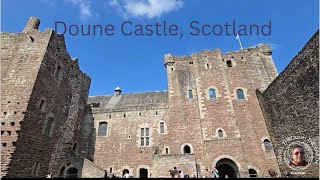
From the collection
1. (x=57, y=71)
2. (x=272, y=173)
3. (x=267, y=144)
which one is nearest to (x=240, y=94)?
(x=267, y=144)

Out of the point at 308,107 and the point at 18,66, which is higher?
the point at 18,66

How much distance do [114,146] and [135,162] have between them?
2.57 metres

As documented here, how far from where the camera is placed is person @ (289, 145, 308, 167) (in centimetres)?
1355

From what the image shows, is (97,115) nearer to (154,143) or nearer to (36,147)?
(154,143)

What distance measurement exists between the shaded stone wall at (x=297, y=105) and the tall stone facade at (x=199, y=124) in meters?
1.37

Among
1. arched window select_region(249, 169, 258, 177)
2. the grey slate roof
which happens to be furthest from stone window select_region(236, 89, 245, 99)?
the grey slate roof

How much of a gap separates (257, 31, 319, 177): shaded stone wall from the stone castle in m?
0.07

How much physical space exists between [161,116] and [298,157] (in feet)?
36.4

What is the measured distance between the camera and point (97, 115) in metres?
21.4

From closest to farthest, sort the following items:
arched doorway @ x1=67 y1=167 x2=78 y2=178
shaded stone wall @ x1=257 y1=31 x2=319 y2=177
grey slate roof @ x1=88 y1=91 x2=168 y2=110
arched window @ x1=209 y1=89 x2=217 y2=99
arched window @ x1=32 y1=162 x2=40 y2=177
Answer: shaded stone wall @ x1=257 y1=31 x2=319 y2=177, arched window @ x1=32 y1=162 x2=40 y2=177, arched doorway @ x1=67 y1=167 x2=78 y2=178, arched window @ x1=209 y1=89 x2=217 y2=99, grey slate roof @ x1=88 y1=91 x2=168 y2=110

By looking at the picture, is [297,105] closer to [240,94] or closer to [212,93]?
[240,94]

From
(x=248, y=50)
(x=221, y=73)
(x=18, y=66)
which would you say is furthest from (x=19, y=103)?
(x=248, y=50)

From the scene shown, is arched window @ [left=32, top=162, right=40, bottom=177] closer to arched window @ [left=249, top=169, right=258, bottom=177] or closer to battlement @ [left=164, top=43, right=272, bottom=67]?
battlement @ [left=164, top=43, right=272, bottom=67]

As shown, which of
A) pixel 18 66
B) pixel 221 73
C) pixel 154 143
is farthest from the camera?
pixel 221 73
